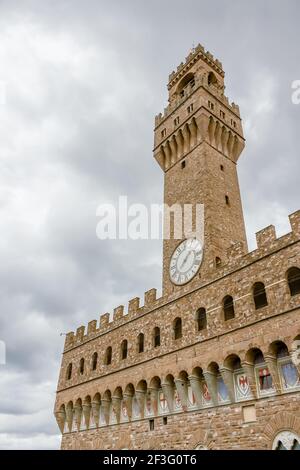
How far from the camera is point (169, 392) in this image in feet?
55.1

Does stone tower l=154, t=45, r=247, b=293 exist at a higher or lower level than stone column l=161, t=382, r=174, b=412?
higher

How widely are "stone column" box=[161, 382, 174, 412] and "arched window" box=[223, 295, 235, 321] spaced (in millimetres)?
4287

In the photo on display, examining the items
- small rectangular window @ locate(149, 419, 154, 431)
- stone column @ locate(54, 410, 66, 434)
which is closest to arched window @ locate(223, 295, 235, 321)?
small rectangular window @ locate(149, 419, 154, 431)

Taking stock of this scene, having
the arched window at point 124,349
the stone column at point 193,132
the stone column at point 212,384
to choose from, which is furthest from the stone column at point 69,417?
the stone column at point 193,132

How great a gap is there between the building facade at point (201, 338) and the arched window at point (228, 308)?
0.04 meters

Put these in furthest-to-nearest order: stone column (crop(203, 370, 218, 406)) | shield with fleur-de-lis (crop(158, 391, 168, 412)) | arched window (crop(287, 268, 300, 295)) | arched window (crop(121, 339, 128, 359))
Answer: arched window (crop(121, 339, 128, 359)) → shield with fleur-de-lis (crop(158, 391, 168, 412)) → stone column (crop(203, 370, 218, 406)) → arched window (crop(287, 268, 300, 295))

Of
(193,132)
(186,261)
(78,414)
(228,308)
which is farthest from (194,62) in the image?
(78,414)

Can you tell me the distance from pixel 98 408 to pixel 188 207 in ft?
41.9

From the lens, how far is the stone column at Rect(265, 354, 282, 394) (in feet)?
42.5

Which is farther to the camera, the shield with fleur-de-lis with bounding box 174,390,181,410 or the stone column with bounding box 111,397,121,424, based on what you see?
the stone column with bounding box 111,397,121,424

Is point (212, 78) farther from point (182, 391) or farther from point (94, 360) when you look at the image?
point (182, 391)

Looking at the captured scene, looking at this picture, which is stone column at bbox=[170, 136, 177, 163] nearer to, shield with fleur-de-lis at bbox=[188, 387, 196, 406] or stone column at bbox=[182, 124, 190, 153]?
stone column at bbox=[182, 124, 190, 153]

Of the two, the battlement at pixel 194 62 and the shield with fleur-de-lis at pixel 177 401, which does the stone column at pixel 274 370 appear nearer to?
the shield with fleur-de-lis at pixel 177 401
